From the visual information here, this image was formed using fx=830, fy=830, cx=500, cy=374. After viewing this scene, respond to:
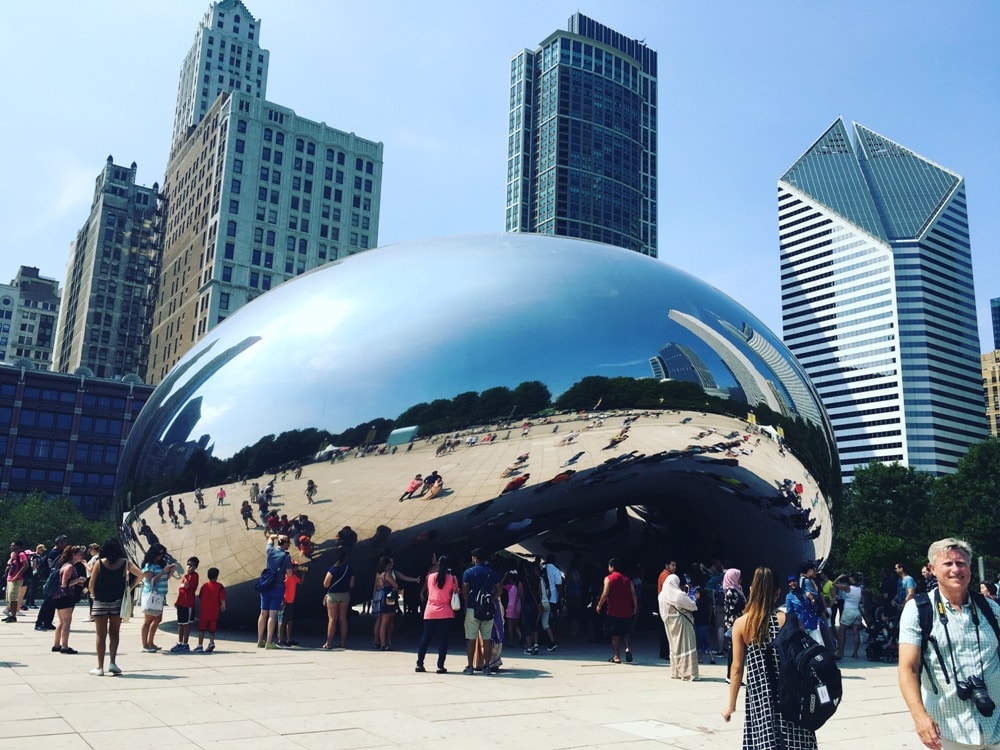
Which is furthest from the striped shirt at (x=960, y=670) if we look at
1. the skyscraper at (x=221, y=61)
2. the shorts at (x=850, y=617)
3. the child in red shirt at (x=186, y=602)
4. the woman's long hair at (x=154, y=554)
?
the skyscraper at (x=221, y=61)

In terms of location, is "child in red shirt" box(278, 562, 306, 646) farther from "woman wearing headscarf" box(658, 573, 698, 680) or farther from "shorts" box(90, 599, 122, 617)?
"woman wearing headscarf" box(658, 573, 698, 680)

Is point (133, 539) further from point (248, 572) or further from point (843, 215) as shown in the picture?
point (843, 215)

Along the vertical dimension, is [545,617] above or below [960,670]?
below

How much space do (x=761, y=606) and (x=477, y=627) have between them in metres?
4.77

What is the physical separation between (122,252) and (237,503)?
112181 millimetres

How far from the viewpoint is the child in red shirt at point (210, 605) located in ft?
31.9

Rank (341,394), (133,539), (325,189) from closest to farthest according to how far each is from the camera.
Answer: (341,394) < (133,539) < (325,189)

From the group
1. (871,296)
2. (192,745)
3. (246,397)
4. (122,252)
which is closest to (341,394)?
(246,397)

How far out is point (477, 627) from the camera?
8.75 m

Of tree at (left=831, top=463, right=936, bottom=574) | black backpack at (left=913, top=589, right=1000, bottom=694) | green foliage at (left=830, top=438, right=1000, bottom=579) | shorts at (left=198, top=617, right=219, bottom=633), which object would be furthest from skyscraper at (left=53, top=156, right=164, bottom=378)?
black backpack at (left=913, top=589, right=1000, bottom=694)

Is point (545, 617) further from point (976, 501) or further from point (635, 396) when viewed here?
point (976, 501)

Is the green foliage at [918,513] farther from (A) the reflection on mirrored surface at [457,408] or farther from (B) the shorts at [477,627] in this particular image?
(B) the shorts at [477,627]

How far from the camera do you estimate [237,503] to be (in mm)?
9539

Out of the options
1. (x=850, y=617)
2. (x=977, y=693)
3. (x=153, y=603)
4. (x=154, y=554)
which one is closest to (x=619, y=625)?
(x=850, y=617)
